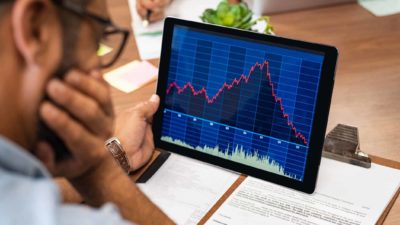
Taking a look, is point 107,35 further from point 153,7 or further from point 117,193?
point 153,7

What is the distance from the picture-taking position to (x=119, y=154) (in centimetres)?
104

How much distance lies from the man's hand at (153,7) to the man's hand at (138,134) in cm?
58

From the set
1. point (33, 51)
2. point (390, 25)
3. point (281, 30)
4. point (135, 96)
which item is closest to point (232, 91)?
point (135, 96)

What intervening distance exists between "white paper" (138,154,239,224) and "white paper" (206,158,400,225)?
0.03m

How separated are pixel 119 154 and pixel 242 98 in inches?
10.3

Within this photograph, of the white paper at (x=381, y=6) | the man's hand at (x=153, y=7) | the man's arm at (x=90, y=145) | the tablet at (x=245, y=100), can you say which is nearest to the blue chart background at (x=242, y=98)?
the tablet at (x=245, y=100)

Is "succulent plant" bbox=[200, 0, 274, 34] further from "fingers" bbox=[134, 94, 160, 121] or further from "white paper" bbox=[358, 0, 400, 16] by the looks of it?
"white paper" bbox=[358, 0, 400, 16]

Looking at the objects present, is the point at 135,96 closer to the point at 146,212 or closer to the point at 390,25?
the point at 146,212

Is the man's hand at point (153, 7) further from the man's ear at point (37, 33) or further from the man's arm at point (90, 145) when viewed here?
the man's ear at point (37, 33)

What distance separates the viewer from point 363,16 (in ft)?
5.40

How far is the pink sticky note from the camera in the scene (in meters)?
1.36

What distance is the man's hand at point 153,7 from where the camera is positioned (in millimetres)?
1583

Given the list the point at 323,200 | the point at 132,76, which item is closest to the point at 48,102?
the point at 323,200

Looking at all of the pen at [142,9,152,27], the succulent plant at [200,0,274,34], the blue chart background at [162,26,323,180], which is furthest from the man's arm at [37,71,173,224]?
the pen at [142,9,152,27]
